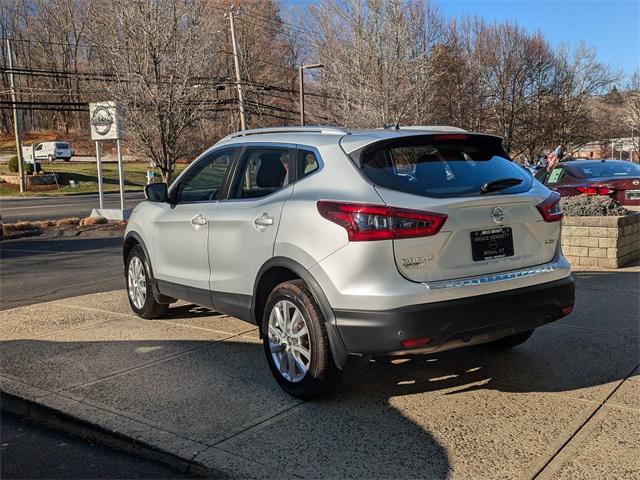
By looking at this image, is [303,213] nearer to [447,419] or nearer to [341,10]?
[447,419]

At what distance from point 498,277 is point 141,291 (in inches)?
153

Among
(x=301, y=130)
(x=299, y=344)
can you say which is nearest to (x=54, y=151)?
(x=301, y=130)

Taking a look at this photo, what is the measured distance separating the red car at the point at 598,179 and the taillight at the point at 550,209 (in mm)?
7219

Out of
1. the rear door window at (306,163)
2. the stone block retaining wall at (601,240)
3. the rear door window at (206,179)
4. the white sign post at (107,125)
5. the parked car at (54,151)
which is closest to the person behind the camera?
the rear door window at (306,163)

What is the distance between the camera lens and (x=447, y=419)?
3.82 meters

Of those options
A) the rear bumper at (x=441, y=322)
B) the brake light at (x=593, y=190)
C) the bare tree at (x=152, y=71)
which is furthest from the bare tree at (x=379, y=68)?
the rear bumper at (x=441, y=322)

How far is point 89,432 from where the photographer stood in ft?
12.7

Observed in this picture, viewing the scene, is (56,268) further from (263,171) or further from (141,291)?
(263,171)

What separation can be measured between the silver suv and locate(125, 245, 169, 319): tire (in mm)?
1511

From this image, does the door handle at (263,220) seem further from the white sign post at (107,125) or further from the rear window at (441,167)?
the white sign post at (107,125)

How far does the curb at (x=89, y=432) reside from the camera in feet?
11.1

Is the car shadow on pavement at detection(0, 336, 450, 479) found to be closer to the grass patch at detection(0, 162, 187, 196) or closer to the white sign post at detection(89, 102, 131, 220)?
the white sign post at detection(89, 102, 131, 220)

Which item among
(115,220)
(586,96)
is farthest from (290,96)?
(115,220)

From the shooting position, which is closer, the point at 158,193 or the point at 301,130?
the point at 301,130
